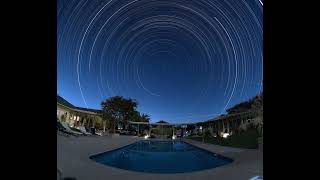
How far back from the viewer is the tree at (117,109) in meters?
29.2

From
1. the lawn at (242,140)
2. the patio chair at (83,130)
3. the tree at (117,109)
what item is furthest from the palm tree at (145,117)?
the lawn at (242,140)

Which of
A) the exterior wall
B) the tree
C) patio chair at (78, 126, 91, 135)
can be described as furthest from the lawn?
the exterior wall

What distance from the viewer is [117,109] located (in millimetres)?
29656

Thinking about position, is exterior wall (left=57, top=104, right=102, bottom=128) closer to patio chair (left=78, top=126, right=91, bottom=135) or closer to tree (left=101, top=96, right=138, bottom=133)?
patio chair (left=78, top=126, right=91, bottom=135)

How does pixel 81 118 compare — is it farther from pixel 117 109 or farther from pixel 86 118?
pixel 117 109

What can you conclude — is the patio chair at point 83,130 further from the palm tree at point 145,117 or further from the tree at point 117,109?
the palm tree at point 145,117

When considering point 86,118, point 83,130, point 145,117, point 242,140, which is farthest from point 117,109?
point 242,140
